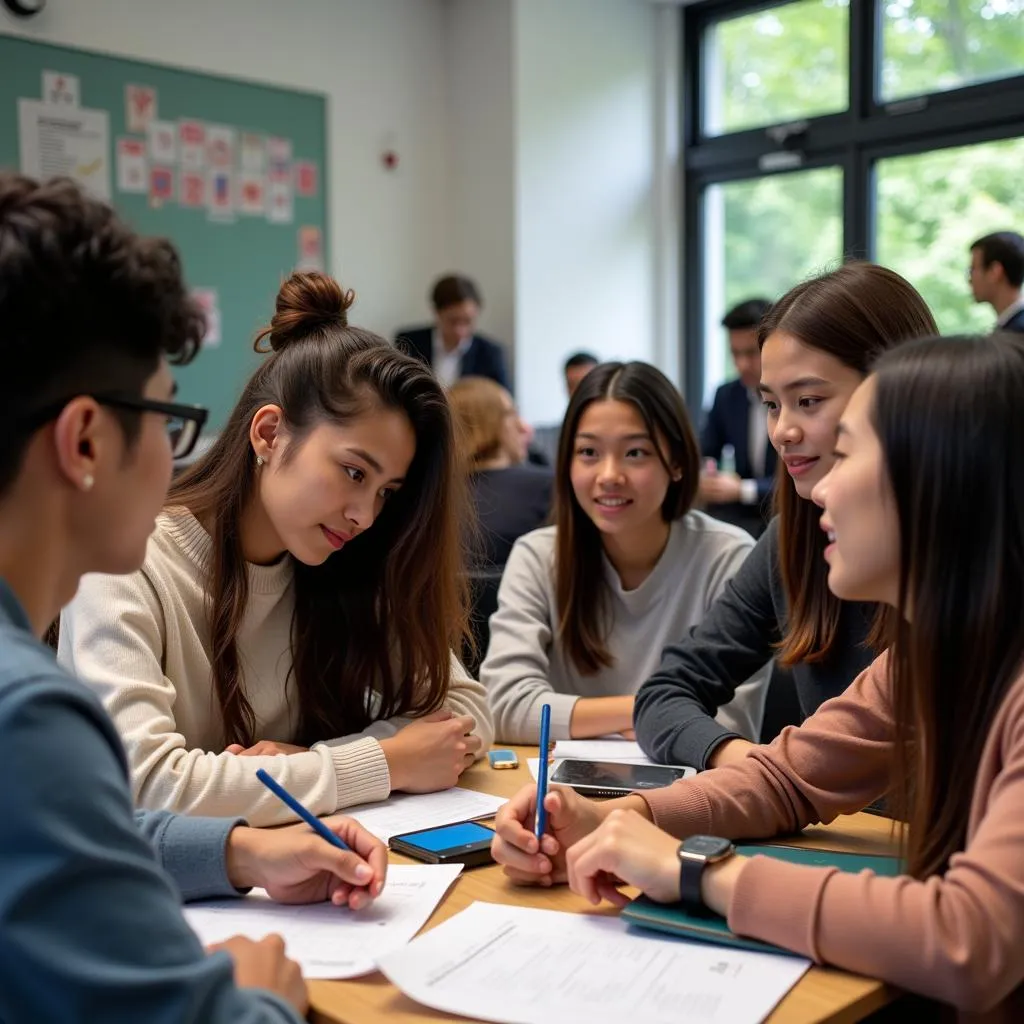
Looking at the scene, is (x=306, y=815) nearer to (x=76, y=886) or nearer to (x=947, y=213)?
(x=76, y=886)

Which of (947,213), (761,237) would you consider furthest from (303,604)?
(761,237)

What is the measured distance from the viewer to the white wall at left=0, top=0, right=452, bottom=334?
16.0ft

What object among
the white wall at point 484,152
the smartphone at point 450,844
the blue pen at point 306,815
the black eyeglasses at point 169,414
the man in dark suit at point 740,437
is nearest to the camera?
the black eyeglasses at point 169,414

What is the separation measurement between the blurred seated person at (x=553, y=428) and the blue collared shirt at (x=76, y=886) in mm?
4352

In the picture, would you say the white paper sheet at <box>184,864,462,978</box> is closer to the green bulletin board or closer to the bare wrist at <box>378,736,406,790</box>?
the bare wrist at <box>378,736,406,790</box>

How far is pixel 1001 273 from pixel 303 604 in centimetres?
374

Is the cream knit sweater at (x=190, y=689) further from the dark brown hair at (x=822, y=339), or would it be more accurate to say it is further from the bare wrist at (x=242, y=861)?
the dark brown hair at (x=822, y=339)

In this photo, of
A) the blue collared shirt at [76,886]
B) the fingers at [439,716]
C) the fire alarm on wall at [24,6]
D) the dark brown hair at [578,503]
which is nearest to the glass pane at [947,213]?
the dark brown hair at [578,503]

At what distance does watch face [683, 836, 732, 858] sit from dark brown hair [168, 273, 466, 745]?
675mm

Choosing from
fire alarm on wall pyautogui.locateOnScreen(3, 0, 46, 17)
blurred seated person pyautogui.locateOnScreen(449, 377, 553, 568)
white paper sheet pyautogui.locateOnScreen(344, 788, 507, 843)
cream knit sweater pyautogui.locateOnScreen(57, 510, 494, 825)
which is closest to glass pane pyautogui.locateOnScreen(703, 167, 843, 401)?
blurred seated person pyautogui.locateOnScreen(449, 377, 553, 568)

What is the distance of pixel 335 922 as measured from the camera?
111 cm

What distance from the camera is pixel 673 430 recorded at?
89.7 inches

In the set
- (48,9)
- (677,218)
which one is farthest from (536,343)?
(48,9)

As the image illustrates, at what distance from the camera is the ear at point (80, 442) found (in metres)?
0.82
